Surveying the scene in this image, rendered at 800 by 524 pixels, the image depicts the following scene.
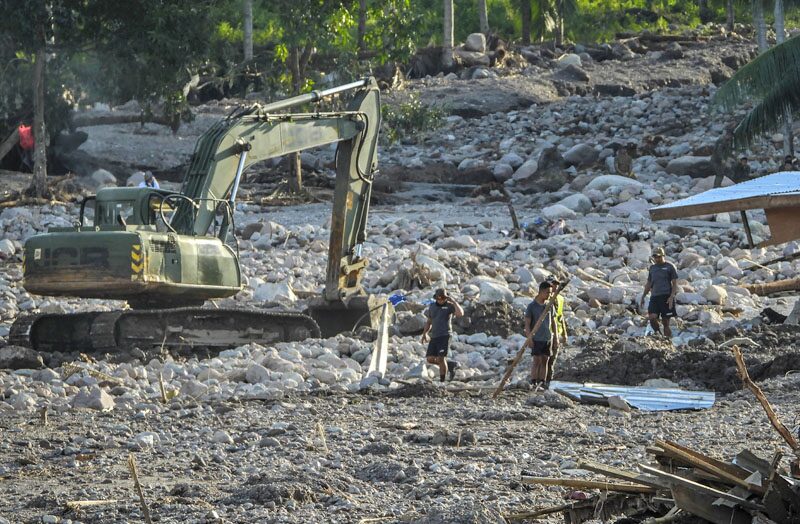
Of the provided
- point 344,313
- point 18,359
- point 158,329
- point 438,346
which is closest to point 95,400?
point 18,359

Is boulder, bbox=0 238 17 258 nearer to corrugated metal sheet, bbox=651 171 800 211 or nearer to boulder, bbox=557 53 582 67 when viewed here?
corrugated metal sheet, bbox=651 171 800 211

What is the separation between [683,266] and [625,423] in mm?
13211

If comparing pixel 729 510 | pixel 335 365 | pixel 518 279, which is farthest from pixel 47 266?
pixel 729 510

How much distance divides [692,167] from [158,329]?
817 inches

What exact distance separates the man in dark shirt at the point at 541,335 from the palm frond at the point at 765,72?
1231 cm

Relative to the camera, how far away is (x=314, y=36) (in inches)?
1203

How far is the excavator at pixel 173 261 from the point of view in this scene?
1536 cm

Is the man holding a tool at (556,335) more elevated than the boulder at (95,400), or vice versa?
the man holding a tool at (556,335)

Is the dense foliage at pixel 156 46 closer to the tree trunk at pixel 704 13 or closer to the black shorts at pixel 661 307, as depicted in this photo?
the black shorts at pixel 661 307

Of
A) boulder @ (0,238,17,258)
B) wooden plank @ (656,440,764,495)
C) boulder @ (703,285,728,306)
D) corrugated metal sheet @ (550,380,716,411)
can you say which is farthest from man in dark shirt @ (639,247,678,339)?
boulder @ (0,238,17,258)

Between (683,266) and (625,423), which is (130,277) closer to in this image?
(625,423)

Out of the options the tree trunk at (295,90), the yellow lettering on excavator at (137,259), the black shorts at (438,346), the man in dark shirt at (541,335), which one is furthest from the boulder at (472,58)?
the man in dark shirt at (541,335)

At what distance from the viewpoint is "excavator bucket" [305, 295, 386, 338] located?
1798cm

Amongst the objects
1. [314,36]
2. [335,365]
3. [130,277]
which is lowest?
[335,365]
